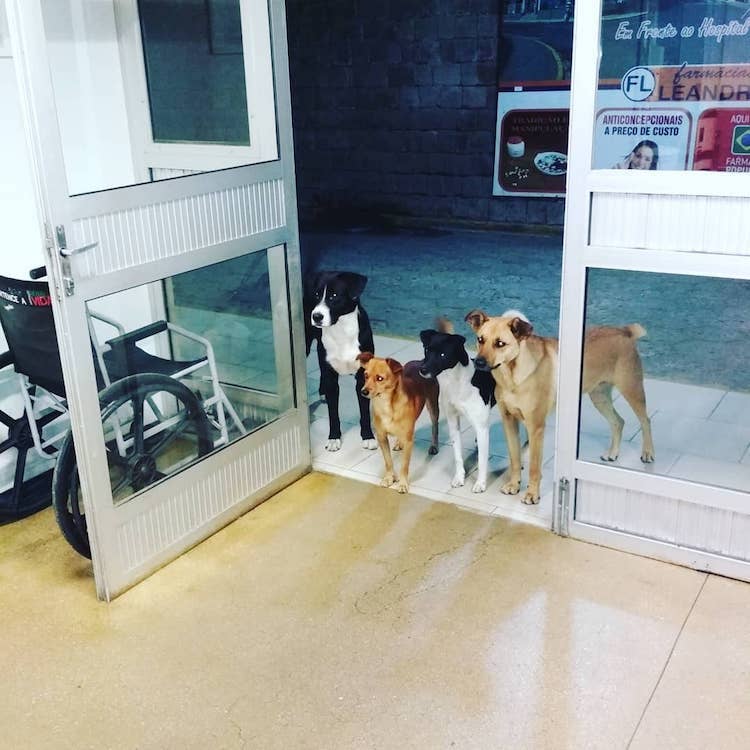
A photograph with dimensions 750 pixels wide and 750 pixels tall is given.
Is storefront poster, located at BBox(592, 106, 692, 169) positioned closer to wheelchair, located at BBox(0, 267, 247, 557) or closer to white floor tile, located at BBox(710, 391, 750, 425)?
white floor tile, located at BBox(710, 391, 750, 425)

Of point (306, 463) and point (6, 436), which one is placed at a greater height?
point (6, 436)

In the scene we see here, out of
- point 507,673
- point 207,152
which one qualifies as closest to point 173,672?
point 507,673

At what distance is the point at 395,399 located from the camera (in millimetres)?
2879

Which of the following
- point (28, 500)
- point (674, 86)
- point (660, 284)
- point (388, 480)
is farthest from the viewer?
point (388, 480)

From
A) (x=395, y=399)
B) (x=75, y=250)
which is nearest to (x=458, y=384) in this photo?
(x=395, y=399)

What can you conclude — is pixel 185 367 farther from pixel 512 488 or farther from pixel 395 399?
pixel 512 488

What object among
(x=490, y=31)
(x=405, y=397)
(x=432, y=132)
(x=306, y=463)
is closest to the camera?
(x=405, y=397)

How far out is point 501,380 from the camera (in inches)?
109

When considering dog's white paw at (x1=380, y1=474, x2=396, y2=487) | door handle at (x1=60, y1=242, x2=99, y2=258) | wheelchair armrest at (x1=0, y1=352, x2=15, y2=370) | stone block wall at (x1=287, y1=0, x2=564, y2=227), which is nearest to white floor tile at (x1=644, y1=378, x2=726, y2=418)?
dog's white paw at (x1=380, y1=474, x2=396, y2=487)

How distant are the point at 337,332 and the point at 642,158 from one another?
127 centimetres

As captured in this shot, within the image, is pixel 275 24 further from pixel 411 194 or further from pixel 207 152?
pixel 411 194

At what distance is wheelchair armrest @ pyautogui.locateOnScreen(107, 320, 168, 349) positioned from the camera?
2.54 metres

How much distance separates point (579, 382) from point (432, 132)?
4702mm

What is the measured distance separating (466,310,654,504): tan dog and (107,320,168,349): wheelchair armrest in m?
1.00
